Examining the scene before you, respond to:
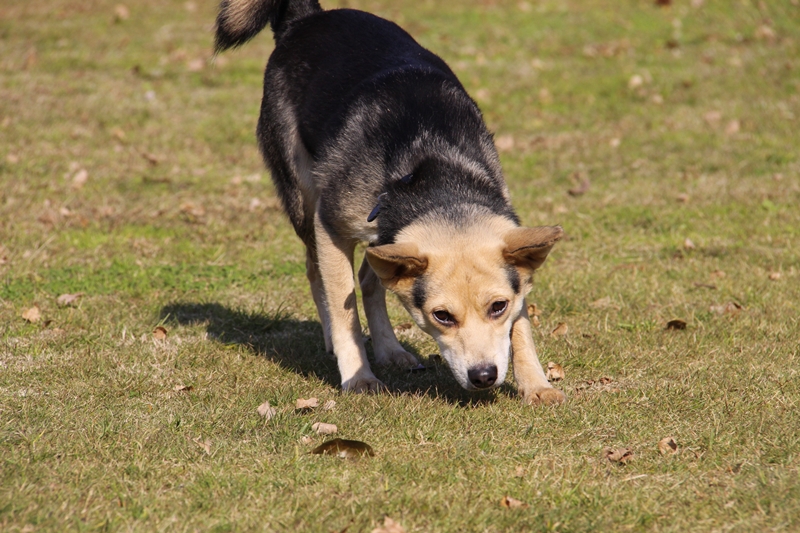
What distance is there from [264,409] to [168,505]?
42.8 inches

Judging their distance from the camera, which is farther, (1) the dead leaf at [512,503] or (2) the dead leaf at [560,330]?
(2) the dead leaf at [560,330]

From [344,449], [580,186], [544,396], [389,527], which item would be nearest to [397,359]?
[544,396]

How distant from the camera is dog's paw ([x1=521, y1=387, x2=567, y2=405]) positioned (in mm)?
4594

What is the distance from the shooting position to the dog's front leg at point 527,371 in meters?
4.62

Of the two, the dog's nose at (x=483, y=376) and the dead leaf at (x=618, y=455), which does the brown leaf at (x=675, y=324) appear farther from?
the dog's nose at (x=483, y=376)

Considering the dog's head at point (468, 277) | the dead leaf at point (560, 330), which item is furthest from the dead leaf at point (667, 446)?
the dead leaf at point (560, 330)

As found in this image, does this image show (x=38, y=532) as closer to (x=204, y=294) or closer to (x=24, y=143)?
(x=204, y=294)

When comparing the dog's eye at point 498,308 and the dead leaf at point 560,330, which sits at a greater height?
the dog's eye at point 498,308

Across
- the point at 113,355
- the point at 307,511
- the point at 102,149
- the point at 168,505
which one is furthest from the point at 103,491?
the point at 102,149

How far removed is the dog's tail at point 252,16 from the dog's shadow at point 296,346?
6.37 feet

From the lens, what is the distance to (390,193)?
4.57 meters

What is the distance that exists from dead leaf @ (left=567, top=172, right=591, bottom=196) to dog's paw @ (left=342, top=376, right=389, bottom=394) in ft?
16.2

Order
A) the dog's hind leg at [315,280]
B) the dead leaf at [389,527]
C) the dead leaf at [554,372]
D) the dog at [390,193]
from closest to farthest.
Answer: the dead leaf at [389,527]
the dog at [390,193]
the dead leaf at [554,372]
the dog's hind leg at [315,280]

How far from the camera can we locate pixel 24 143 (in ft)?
32.9
